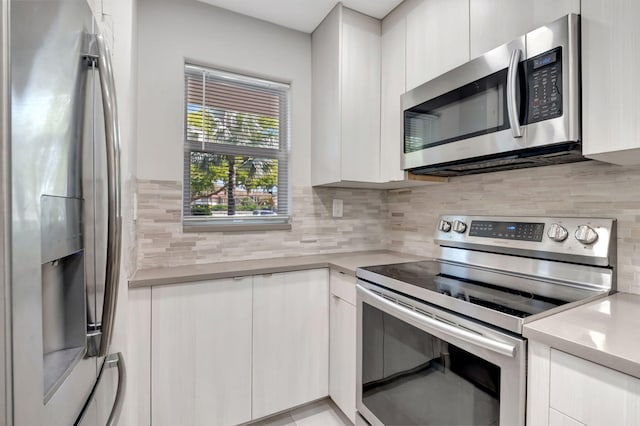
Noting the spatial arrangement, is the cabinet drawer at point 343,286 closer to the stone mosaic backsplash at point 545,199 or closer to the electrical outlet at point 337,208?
the electrical outlet at point 337,208

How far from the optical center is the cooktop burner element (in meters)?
1.05

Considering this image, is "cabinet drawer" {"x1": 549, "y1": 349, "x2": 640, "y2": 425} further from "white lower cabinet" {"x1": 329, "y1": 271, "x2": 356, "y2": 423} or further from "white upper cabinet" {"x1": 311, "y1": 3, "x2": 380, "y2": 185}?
"white upper cabinet" {"x1": 311, "y1": 3, "x2": 380, "y2": 185}

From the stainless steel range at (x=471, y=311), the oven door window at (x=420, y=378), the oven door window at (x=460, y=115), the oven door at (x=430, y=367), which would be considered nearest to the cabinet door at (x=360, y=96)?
the oven door window at (x=460, y=115)

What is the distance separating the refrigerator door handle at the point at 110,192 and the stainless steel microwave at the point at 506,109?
4.27 ft

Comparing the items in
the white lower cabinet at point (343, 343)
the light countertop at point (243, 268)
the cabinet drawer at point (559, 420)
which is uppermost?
the light countertop at point (243, 268)

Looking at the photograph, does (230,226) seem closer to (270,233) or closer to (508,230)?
(270,233)

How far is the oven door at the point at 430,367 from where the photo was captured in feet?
3.00

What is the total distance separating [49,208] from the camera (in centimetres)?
54

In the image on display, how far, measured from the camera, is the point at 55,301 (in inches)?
24.2

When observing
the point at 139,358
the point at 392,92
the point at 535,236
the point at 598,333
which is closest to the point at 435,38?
the point at 392,92

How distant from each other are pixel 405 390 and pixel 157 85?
6.63 feet

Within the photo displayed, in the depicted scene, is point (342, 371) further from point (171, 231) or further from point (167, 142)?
point (167, 142)

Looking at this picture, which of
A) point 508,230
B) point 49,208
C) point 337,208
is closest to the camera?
point 49,208

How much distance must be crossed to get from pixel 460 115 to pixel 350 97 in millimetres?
710
